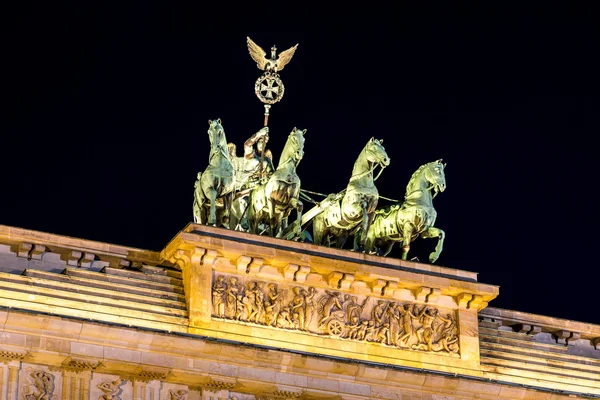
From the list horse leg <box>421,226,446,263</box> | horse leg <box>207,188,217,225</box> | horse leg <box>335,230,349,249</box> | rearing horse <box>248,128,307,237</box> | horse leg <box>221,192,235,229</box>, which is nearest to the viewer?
horse leg <box>207,188,217,225</box>

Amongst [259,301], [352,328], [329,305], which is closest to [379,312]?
[352,328]

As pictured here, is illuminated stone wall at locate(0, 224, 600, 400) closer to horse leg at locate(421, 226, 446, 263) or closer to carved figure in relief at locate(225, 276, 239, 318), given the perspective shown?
carved figure in relief at locate(225, 276, 239, 318)

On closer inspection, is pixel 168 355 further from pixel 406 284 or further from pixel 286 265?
pixel 406 284

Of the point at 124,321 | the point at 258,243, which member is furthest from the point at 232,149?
the point at 124,321

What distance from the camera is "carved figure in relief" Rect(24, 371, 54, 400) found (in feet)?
115

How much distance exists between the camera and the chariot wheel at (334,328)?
3838 cm

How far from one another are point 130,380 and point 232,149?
7.02m

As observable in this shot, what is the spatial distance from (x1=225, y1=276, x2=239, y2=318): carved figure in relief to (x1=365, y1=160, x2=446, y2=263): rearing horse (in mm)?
3943

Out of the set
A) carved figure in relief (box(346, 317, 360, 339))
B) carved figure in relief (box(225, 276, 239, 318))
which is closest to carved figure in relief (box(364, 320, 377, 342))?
carved figure in relief (box(346, 317, 360, 339))

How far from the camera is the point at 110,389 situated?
35.7 metres

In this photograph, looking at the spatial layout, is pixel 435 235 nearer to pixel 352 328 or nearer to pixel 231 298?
pixel 352 328

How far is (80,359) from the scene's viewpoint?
117 feet

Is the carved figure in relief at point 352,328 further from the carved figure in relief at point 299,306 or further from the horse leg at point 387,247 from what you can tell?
the horse leg at point 387,247

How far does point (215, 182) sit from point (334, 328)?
3.90 meters
